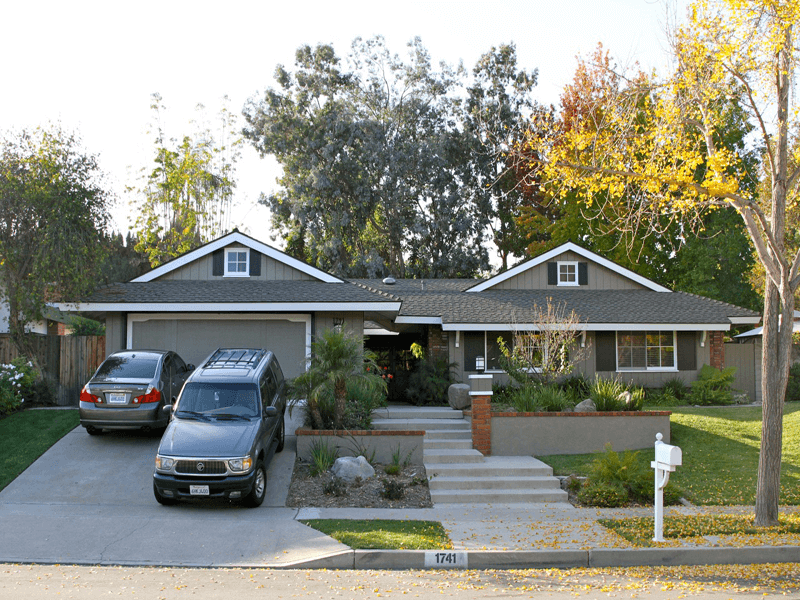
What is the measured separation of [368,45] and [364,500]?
108ft

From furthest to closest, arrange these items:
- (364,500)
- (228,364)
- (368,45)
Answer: (368,45)
(228,364)
(364,500)

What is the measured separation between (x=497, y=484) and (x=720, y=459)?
4432 mm

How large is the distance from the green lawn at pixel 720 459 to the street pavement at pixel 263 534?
3.74 feet

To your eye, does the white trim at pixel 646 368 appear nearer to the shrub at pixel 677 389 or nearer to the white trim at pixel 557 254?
the shrub at pixel 677 389

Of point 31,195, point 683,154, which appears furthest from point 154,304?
point 683,154

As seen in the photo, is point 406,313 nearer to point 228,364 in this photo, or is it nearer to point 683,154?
point 228,364

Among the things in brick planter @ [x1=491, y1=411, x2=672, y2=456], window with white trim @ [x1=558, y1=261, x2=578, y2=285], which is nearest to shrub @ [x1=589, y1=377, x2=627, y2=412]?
brick planter @ [x1=491, y1=411, x2=672, y2=456]

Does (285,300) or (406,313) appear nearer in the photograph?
(285,300)

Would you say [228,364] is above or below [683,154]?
below

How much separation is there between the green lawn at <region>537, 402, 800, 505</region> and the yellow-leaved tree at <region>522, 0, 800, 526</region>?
76.4 inches

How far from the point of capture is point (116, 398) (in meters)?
13.2

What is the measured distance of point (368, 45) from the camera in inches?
1537

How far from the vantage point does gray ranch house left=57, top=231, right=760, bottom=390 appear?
56.3 ft

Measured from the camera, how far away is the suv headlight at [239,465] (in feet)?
33.5
